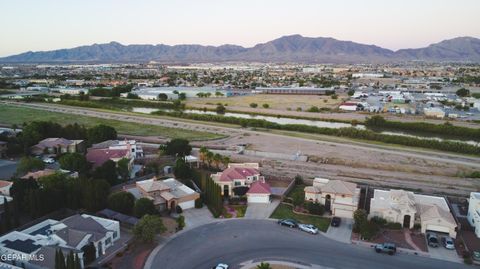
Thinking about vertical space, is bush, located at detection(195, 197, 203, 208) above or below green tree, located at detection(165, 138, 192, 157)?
below

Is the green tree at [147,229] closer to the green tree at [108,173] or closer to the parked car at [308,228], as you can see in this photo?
the parked car at [308,228]

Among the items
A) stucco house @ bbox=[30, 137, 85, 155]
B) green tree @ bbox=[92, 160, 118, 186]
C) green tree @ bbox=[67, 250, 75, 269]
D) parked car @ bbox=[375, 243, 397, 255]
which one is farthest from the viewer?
stucco house @ bbox=[30, 137, 85, 155]

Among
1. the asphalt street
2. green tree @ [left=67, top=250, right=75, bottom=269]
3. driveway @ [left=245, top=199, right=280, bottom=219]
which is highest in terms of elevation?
green tree @ [left=67, top=250, right=75, bottom=269]

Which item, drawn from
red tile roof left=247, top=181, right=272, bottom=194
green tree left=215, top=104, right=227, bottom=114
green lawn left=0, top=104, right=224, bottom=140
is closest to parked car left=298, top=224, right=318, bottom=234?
red tile roof left=247, top=181, right=272, bottom=194

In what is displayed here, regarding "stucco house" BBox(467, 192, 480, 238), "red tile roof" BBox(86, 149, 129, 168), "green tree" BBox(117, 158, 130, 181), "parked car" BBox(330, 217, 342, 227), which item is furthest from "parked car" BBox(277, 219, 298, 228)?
"red tile roof" BBox(86, 149, 129, 168)

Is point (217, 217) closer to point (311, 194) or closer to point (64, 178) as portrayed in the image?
point (311, 194)

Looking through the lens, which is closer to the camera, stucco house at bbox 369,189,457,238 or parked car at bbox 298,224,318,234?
parked car at bbox 298,224,318,234

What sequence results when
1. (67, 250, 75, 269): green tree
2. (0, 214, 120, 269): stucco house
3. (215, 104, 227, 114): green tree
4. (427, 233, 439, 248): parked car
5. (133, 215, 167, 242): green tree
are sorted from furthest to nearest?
(215, 104, 227, 114): green tree
(427, 233, 439, 248): parked car
(133, 215, 167, 242): green tree
(0, 214, 120, 269): stucco house
(67, 250, 75, 269): green tree

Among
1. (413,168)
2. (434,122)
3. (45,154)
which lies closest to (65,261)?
(45,154)

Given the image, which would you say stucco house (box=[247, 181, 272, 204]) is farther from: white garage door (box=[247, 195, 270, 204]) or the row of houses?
the row of houses
